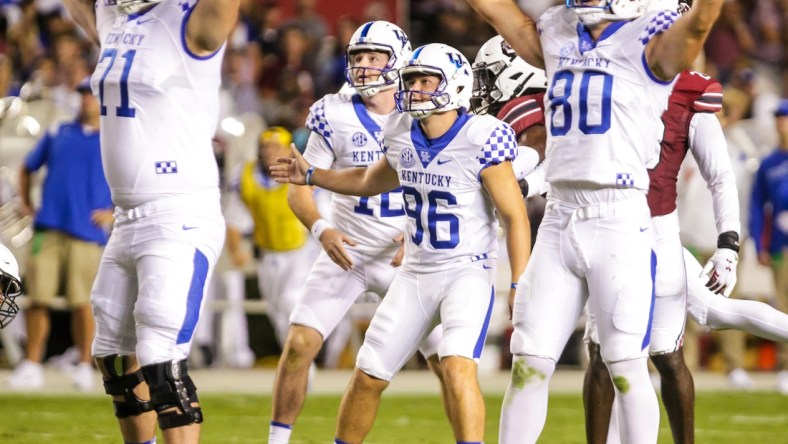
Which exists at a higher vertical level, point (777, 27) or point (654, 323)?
point (777, 27)

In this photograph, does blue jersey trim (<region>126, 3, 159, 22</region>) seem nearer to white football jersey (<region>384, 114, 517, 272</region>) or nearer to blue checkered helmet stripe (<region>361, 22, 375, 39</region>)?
white football jersey (<region>384, 114, 517, 272</region>)

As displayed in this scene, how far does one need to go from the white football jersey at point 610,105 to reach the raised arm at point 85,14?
1.86m

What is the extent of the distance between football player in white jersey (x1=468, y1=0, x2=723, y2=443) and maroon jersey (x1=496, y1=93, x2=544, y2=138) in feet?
3.11

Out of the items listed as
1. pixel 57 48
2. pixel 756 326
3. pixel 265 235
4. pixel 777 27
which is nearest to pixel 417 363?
pixel 265 235

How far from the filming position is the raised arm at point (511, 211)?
518 centimetres

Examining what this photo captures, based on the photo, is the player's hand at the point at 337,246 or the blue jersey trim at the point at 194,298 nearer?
the blue jersey trim at the point at 194,298

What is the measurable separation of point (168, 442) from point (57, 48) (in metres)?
8.49

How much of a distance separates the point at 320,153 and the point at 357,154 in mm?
183

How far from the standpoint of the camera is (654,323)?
5.36 metres

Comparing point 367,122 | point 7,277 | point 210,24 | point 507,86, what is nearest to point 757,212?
point 507,86

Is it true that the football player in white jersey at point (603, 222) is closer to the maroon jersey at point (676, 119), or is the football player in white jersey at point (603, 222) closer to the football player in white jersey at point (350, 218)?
the maroon jersey at point (676, 119)

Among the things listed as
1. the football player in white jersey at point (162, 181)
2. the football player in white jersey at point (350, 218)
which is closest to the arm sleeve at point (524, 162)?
the football player in white jersey at point (350, 218)

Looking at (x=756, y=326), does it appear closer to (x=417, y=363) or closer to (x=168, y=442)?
(x=168, y=442)

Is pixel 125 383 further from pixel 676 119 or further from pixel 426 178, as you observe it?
pixel 676 119
